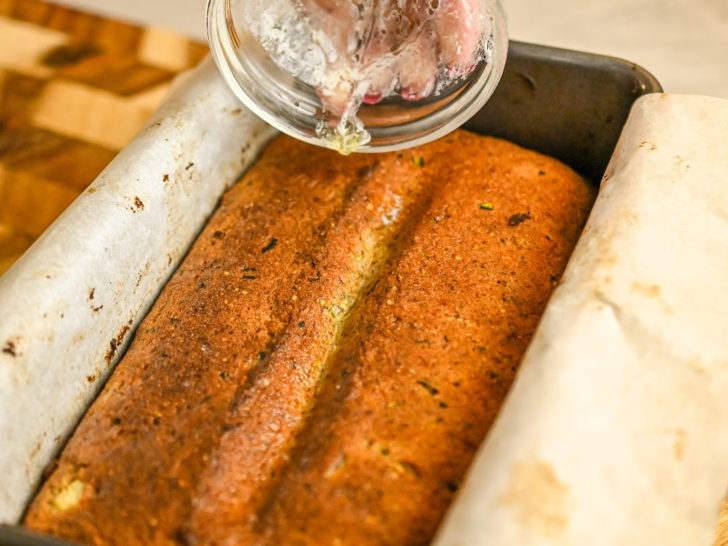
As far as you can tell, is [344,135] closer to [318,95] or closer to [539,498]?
[318,95]

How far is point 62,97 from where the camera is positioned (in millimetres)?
2098

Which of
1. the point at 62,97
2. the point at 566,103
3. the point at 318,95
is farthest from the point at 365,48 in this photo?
the point at 62,97

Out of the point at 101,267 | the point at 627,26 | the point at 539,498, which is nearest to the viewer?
the point at 539,498

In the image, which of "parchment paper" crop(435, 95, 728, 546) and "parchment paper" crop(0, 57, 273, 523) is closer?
"parchment paper" crop(435, 95, 728, 546)

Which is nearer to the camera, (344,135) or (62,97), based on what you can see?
(344,135)

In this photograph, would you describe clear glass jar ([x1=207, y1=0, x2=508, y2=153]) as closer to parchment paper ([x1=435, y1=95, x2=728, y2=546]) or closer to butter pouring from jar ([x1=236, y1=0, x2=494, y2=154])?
butter pouring from jar ([x1=236, y1=0, x2=494, y2=154])

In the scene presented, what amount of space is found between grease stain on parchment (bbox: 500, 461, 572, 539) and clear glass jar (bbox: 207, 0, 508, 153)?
652 mm

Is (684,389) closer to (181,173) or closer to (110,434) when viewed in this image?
(110,434)

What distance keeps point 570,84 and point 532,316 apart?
1.85 ft

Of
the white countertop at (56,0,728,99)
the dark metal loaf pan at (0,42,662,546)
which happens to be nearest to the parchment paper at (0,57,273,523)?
the dark metal loaf pan at (0,42,662,546)

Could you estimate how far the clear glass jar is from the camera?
1339 mm

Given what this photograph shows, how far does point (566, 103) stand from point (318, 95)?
55cm

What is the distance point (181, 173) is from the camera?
1396mm

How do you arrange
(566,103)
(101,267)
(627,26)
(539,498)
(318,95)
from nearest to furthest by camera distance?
(539,498) → (101,267) → (318,95) → (566,103) → (627,26)
